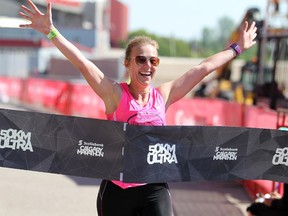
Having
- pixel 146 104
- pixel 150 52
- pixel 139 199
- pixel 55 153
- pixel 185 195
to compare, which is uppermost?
pixel 150 52

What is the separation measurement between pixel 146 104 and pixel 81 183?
5314 millimetres

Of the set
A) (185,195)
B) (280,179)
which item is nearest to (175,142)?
(280,179)

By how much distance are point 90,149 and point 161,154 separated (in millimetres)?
490

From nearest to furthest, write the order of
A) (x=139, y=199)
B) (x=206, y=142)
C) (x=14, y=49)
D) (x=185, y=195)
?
(x=139, y=199) → (x=206, y=142) → (x=185, y=195) → (x=14, y=49)

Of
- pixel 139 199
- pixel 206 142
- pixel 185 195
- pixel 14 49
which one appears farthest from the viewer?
pixel 14 49

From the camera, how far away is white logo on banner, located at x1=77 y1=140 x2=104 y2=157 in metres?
4.19

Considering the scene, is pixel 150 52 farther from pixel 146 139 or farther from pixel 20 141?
pixel 20 141

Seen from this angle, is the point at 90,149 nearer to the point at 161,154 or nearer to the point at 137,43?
the point at 161,154

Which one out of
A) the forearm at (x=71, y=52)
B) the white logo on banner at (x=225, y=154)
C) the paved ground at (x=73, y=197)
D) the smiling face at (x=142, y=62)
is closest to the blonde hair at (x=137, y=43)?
the smiling face at (x=142, y=62)

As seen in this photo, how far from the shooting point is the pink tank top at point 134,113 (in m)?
4.11

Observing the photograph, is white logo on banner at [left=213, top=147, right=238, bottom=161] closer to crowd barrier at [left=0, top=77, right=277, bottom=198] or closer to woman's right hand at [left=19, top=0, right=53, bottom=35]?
woman's right hand at [left=19, top=0, right=53, bottom=35]

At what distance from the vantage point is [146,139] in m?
4.14

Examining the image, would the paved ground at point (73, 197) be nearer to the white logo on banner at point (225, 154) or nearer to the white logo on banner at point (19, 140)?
the white logo on banner at point (19, 140)

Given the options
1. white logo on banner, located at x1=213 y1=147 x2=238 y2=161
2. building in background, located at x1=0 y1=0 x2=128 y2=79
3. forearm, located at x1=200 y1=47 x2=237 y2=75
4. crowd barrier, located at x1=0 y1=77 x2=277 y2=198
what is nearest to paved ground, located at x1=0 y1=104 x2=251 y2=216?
crowd barrier, located at x1=0 y1=77 x2=277 y2=198
